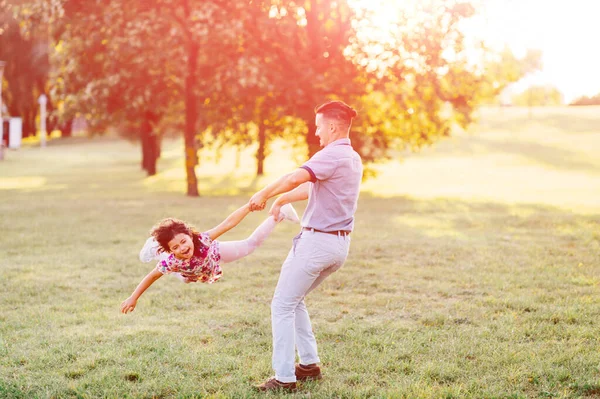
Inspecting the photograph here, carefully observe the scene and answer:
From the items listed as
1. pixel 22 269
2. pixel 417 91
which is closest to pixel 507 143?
pixel 417 91

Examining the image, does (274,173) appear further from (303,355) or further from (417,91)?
(303,355)

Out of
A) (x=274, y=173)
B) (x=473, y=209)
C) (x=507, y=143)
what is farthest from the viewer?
(x=507, y=143)

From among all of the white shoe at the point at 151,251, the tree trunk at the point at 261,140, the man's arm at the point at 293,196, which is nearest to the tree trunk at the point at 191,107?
the tree trunk at the point at 261,140

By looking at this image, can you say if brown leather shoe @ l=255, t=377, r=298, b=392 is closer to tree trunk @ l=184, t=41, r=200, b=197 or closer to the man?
the man

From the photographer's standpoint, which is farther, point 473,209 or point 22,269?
point 473,209

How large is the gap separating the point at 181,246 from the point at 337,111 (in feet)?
5.40

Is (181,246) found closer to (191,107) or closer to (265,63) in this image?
(265,63)

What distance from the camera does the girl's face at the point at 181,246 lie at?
5.45 metres

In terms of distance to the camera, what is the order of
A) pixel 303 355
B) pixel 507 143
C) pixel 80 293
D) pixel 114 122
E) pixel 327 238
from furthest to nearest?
pixel 507 143
pixel 114 122
pixel 80 293
pixel 303 355
pixel 327 238

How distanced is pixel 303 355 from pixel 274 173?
3225 cm

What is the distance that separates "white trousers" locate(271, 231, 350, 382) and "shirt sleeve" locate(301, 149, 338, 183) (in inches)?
18.9

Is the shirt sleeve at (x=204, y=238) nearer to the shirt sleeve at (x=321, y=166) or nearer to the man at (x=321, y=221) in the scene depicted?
the man at (x=321, y=221)

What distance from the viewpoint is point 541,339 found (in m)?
6.87

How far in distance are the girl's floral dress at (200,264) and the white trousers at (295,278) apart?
78 centimetres
